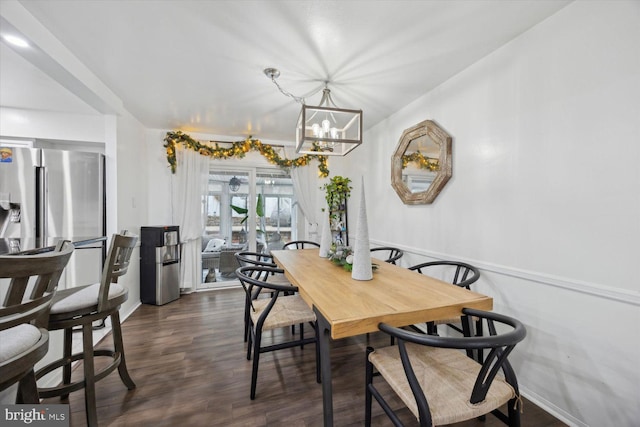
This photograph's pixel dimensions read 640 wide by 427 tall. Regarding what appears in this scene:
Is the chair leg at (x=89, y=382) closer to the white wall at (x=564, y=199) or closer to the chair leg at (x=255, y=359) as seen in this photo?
the chair leg at (x=255, y=359)

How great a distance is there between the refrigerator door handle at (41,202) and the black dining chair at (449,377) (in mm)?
3295

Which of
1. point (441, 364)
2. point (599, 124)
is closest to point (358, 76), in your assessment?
point (599, 124)

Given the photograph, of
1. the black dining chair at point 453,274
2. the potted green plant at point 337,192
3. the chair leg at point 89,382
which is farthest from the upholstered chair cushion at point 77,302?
the potted green plant at point 337,192

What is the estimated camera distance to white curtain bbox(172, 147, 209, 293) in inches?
151

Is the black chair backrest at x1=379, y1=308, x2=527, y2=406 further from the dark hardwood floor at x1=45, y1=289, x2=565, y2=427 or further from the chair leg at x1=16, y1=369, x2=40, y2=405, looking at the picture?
the chair leg at x1=16, y1=369, x2=40, y2=405

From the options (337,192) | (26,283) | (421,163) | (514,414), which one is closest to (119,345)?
(26,283)

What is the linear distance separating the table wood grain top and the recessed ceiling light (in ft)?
7.53

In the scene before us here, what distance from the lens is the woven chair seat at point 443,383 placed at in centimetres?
98

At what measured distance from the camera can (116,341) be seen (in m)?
1.72

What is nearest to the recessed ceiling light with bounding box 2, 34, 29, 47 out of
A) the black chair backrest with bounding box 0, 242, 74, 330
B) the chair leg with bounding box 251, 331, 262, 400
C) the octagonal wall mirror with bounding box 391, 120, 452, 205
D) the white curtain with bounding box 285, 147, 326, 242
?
the black chair backrest with bounding box 0, 242, 74, 330

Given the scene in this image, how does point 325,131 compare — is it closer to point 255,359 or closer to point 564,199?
point 564,199

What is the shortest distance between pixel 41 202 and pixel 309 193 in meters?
3.23

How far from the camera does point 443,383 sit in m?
1.13

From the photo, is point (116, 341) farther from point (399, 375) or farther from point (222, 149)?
point (222, 149)
